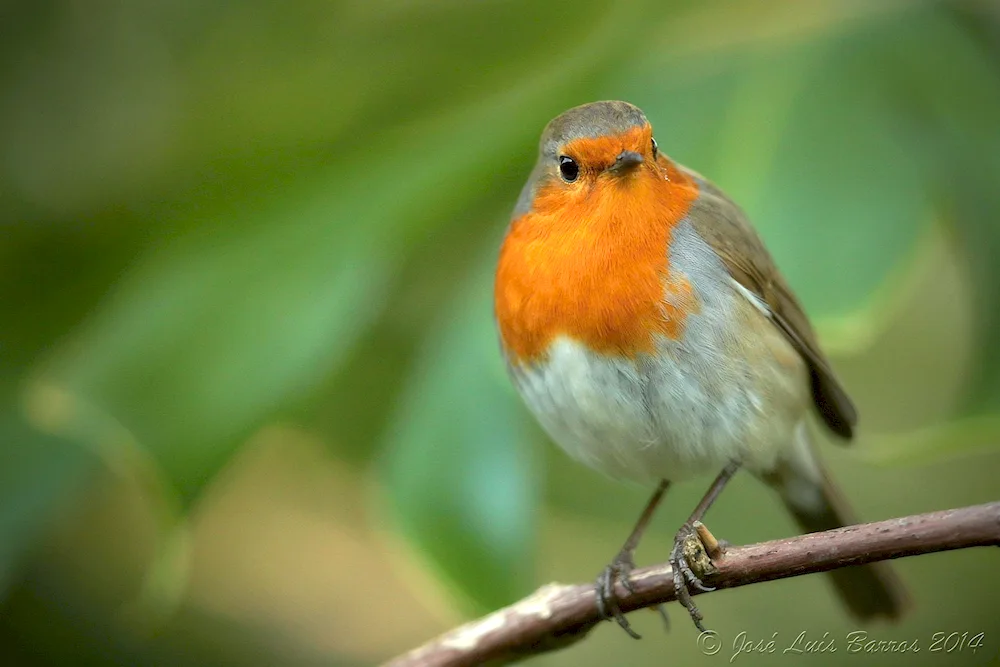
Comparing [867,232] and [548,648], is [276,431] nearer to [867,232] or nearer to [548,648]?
[548,648]

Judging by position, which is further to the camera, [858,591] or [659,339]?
[858,591]

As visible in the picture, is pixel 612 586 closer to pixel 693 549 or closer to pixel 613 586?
pixel 613 586

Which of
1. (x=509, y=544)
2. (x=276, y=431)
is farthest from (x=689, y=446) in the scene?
(x=276, y=431)

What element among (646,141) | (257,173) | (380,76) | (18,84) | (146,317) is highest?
(18,84)

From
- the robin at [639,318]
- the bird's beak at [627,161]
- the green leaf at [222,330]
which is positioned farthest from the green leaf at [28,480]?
the bird's beak at [627,161]

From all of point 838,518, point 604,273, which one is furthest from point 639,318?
point 838,518

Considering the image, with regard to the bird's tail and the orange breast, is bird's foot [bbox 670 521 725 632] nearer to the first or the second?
the orange breast
